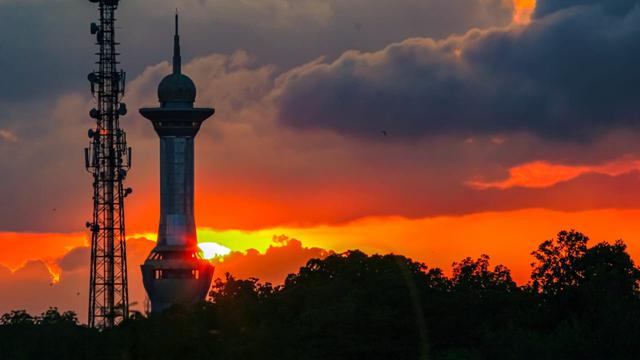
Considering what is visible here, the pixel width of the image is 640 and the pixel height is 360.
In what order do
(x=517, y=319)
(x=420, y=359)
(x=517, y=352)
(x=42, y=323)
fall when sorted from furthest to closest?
(x=42, y=323), (x=517, y=319), (x=420, y=359), (x=517, y=352)

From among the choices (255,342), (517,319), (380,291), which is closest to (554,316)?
(517,319)

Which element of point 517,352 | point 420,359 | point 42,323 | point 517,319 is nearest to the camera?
point 517,352

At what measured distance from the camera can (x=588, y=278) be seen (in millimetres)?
179750

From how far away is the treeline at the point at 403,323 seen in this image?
154 metres

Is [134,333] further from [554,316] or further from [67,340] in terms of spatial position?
[554,316]

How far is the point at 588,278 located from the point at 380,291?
913 inches

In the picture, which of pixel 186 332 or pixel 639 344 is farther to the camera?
pixel 186 332

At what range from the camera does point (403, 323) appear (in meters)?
166

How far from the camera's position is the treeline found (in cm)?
15399

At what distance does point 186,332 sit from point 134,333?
12.6 meters

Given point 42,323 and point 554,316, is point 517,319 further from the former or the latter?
point 42,323

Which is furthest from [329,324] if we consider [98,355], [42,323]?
[42,323]

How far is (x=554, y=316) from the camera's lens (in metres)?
180

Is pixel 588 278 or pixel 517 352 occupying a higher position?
pixel 588 278
